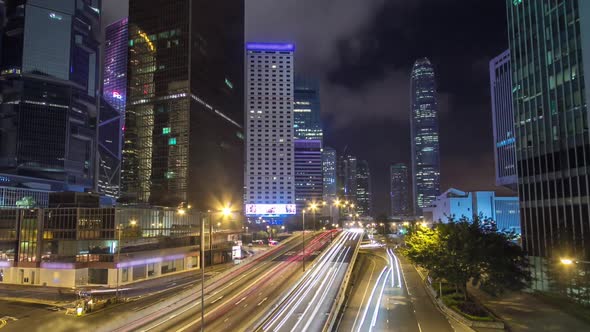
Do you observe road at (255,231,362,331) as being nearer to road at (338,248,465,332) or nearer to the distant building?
road at (338,248,465,332)

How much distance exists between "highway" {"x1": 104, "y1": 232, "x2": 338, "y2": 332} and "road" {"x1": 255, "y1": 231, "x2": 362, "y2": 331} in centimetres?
203

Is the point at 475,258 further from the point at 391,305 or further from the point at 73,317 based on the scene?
the point at 73,317

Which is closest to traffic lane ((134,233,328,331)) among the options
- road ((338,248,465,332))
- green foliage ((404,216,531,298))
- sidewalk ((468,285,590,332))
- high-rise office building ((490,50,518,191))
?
road ((338,248,465,332))

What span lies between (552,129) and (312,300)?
4144 cm

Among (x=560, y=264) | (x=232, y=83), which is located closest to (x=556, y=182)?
(x=560, y=264)

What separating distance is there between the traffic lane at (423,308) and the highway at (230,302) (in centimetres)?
1702

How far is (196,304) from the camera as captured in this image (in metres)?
Answer: 47.7

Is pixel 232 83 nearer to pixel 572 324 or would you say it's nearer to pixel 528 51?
pixel 528 51

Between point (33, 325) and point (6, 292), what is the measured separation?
26796 millimetres

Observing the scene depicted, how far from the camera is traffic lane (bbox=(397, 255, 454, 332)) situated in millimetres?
44344

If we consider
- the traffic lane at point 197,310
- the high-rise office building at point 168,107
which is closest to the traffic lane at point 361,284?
the traffic lane at point 197,310

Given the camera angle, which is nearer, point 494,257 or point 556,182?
point 494,257

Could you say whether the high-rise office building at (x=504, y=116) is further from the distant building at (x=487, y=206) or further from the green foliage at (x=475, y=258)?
the green foliage at (x=475, y=258)

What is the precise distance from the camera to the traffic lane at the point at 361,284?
46406 millimetres
